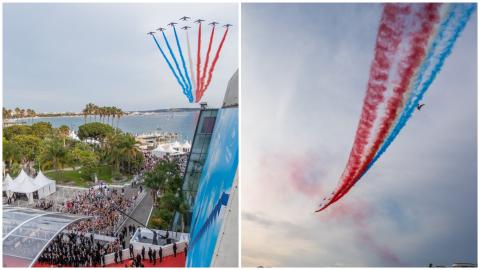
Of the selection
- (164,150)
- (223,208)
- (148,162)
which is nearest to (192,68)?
(223,208)

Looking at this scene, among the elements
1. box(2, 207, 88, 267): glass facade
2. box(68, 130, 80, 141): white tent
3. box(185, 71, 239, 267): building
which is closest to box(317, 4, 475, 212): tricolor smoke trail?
box(185, 71, 239, 267): building

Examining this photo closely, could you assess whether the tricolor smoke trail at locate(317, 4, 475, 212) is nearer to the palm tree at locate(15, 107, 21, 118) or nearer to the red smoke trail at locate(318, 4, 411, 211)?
the red smoke trail at locate(318, 4, 411, 211)

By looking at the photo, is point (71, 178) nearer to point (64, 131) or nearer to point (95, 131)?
point (64, 131)

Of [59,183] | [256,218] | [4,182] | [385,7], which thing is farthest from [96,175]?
[385,7]

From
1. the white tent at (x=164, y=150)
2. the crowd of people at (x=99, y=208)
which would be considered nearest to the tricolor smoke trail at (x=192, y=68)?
the crowd of people at (x=99, y=208)

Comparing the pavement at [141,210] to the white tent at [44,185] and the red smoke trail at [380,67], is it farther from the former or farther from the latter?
the red smoke trail at [380,67]

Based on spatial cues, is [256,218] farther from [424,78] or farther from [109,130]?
[109,130]
